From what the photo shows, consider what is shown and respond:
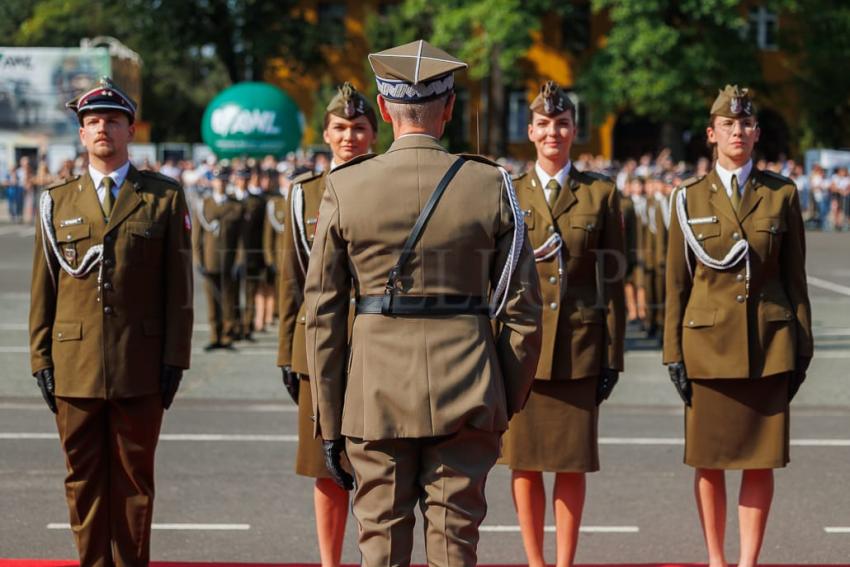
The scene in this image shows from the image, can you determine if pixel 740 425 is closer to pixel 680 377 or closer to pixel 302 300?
pixel 680 377

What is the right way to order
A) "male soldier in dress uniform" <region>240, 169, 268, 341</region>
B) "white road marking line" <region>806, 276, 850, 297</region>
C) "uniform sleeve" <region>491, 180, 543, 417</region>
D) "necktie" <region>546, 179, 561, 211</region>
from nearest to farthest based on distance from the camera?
"uniform sleeve" <region>491, 180, 543, 417</region> < "necktie" <region>546, 179, 561, 211</region> < "male soldier in dress uniform" <region>240, 169, 268, 341</region> < "white road marking line" <region>806, 276, 850, 297</region>

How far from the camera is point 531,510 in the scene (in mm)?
6215

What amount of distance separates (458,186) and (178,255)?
75.6 inches

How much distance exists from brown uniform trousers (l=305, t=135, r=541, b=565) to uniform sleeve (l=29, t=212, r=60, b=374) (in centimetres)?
182

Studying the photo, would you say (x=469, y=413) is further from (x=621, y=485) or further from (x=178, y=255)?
(x=621, y=485)

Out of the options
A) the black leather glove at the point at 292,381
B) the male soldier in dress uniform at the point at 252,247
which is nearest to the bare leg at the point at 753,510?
the black leather glove at the point at 292,381

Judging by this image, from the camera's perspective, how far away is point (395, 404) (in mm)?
4375

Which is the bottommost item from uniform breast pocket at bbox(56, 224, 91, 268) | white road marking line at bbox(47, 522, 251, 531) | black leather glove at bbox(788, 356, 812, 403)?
white road marking line at bbox(47, 522, 251, 531)

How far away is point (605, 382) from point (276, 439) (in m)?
4.06

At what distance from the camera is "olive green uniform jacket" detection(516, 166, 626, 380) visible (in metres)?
6.27

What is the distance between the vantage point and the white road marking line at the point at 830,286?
2197 cm

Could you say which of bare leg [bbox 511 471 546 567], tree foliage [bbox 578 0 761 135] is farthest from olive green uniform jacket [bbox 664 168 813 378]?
tree foliage [bbox 578 0 761 135]

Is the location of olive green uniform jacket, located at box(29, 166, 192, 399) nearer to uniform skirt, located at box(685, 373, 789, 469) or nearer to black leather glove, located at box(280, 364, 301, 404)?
black leather glove, located at box(280, 364, 301, 404)

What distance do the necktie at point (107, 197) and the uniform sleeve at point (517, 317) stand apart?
204 cm
